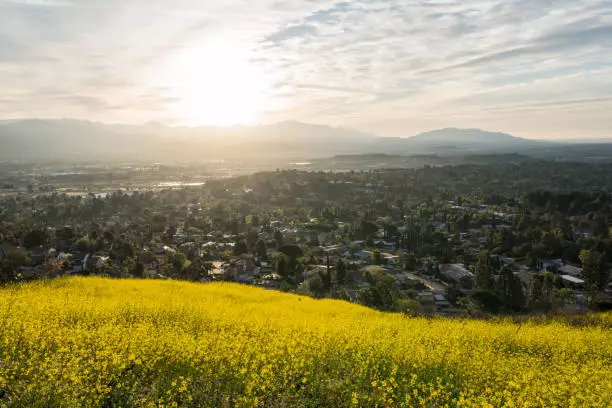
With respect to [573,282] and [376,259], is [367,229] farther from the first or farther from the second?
[573,282]

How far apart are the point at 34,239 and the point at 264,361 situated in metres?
55.1

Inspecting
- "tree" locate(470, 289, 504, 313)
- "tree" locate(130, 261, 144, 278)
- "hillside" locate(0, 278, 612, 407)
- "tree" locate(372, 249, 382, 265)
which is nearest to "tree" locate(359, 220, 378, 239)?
"tree" locate(372, 249, 382, 265)

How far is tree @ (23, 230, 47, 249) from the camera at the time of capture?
170 ft

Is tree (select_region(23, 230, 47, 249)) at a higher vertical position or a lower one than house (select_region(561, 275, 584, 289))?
higher

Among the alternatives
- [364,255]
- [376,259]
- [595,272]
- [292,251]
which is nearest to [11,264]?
[292,251]

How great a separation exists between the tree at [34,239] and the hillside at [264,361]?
139 feet

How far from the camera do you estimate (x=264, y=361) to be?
8.96 meters

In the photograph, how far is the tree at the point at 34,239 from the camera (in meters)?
51.9

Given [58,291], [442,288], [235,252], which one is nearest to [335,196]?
[235,252]

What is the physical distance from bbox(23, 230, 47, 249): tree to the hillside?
42.5 metres

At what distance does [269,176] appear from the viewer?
174m

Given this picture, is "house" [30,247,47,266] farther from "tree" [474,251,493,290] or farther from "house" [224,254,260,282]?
"tree" [474,251,493,290]

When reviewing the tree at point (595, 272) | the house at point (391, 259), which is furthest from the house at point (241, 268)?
the tree at point (595, 272)

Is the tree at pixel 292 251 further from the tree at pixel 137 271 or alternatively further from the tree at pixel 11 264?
the tree at pixel 11 264
